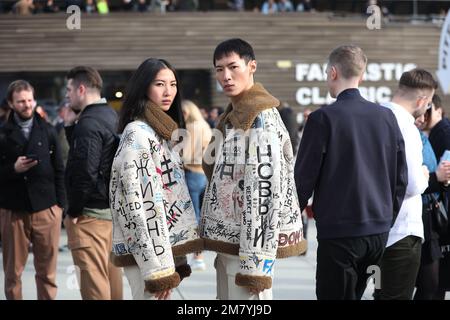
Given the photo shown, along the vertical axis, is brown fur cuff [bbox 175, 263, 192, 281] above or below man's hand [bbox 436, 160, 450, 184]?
below

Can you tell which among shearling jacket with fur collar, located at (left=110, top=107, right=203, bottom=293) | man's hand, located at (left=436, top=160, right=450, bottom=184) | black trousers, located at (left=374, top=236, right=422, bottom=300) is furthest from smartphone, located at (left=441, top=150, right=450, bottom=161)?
shearling jacket with fur collar, located at (left=110, top=107, right=203, bottom=293)

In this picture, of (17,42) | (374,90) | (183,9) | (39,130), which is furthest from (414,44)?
(39,130)

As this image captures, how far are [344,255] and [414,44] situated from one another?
19572mm

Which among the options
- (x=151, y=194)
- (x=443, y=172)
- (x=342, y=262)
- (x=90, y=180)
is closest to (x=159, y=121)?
(x=151, y=194)

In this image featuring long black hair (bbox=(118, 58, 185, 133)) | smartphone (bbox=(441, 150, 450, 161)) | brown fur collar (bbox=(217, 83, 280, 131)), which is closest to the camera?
brown fur collar (bbox=(217, 83, 280, 131))

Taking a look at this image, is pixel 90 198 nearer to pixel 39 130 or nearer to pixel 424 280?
pixel 39 130

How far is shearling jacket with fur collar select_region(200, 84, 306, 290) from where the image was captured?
3732mm

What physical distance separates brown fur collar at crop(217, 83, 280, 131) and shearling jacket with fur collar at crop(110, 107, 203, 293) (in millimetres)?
343

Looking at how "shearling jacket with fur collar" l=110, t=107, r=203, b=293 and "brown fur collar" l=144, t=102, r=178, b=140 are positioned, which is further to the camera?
"brown fur collar" l=144, t=102, r=178, b=140

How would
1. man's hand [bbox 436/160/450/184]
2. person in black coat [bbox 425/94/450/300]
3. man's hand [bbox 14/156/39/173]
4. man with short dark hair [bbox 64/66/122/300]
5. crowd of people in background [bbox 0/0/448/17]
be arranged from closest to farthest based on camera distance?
man's hand [bbox 436/160/450/184] < man with short dark hair [bbox 64/66/122/300] < person in black coat [bbox 425/94/450/300] < man's hand [bbox 14/156/39/173] < crowd of people in background [bbox 0/0/448/17]

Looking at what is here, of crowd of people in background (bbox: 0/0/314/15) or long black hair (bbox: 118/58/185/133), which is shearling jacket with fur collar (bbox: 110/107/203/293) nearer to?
long black hair (bbox: 118/58/185/133)

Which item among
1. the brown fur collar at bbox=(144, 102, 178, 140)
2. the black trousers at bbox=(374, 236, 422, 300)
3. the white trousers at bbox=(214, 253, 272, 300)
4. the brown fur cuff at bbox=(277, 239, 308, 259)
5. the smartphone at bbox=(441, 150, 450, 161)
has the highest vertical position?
the brown fur collar at bbox=(144, 102, 178, 140)

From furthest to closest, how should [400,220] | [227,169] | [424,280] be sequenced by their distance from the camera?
[424,280]
[400,220]
[227,169]
